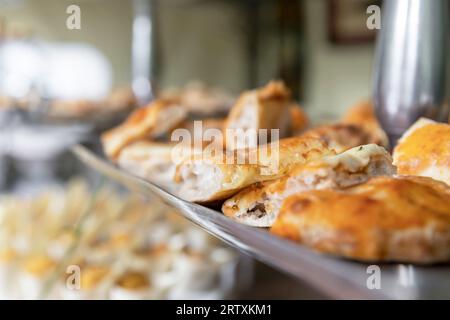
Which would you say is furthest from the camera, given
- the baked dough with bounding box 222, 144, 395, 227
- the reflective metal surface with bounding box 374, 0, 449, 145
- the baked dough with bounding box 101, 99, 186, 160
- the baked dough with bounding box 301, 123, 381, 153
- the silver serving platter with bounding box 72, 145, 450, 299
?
the baked dough with bounding box 101, 99, 186, 160

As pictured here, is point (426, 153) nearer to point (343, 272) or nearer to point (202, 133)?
point (343, 272)

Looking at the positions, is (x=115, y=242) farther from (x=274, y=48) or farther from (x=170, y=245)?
(x=274, y=48)

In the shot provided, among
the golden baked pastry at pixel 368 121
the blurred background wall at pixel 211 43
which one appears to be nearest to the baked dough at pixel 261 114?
the golden baked pastry at pixel 368 121

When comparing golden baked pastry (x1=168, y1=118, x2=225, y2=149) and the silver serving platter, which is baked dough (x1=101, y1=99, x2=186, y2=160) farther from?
the silver serving platter

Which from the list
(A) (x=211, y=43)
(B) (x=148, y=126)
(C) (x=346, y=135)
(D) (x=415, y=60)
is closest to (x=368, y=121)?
(C) (x=346, y=135)

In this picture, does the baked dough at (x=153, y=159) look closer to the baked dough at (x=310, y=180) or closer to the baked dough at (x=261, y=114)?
the baked dough at (x=261, y=114)

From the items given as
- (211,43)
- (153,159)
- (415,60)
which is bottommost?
(153,159)

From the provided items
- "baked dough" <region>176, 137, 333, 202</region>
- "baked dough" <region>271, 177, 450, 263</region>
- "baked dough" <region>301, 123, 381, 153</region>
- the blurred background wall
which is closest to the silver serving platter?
"baked dough" <region>271, 177, 450, 263</region>
